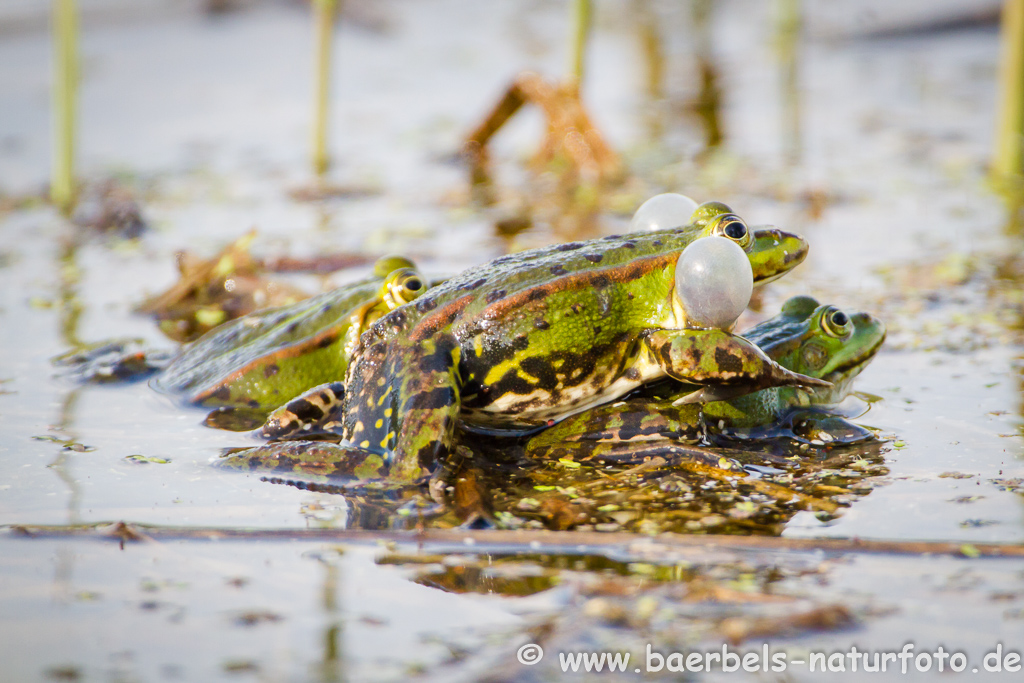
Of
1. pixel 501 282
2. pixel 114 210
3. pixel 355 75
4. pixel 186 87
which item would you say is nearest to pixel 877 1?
pixel 355 75

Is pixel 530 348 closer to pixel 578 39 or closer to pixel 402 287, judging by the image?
pixel 402 287

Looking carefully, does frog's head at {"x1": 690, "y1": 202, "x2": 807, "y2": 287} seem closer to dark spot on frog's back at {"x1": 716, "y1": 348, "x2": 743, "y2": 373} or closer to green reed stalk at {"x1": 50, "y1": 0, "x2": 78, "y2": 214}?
dark spot on frog's back at {"x1": 716, "y1": 348, "x2": 743, "y2": 373}

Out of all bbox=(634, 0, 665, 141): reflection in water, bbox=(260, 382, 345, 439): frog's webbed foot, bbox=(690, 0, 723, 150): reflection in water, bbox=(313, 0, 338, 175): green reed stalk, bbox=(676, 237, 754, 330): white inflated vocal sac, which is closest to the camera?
bbox=(676, 237, 754, 330): white inflated vocal sac

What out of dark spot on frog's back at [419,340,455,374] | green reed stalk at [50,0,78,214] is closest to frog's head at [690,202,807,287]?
dark spot on frog's back at [419,340,455,374]

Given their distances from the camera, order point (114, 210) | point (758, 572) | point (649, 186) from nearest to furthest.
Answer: point (758, 572), point (114, 210), point (649, 186)

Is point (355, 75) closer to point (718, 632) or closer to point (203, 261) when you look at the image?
point (203, 261)

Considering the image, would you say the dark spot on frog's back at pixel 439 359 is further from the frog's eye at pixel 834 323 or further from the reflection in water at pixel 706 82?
the reflection in water at pixel 706 82

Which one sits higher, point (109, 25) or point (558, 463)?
point (109, 25)

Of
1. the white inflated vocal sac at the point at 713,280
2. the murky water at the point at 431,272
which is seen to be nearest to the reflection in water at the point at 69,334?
the murky water at the point at 431,272
